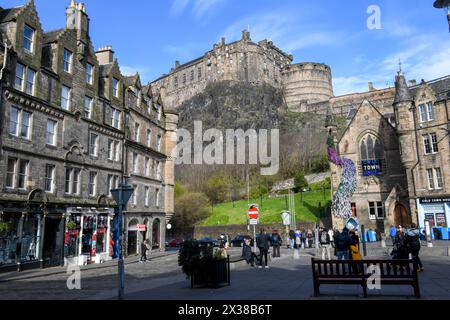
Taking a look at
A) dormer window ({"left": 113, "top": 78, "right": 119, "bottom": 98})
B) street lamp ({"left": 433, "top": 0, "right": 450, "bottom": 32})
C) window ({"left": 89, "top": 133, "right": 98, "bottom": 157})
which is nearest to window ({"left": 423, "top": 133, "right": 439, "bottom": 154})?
street lamp ({"left": 433, "top": 0, "right": 450, "bottom": 32})

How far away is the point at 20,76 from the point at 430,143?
35.2 meters

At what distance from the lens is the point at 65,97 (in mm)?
26688

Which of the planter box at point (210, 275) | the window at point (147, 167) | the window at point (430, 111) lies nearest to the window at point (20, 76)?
the window at point (147, 167)

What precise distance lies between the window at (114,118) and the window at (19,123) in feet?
28.6

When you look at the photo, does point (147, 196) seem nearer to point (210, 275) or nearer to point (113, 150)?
point (113, 150)

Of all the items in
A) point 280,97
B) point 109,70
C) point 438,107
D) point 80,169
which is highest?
point 280,97

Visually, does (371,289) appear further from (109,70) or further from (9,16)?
(109,70)

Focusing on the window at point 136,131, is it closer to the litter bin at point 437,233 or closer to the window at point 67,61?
the window at point 67,61

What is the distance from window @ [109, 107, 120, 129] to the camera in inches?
1249

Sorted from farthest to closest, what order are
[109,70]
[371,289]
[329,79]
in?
[329,79]
[109,70]
[371,289]

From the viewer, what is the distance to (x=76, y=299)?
1135 cm

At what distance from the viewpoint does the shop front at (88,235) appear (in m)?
26.0

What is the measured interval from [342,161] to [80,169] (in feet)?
83.0
